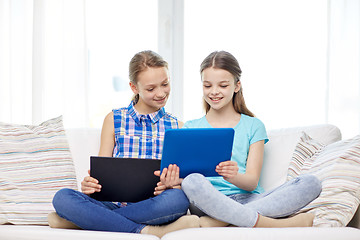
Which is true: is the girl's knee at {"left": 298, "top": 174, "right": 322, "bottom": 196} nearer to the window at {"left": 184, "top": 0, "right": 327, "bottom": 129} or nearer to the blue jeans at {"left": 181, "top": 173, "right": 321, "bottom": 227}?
the blue jeans at {"left": 181, "top": 173, "right": 321, "bottom": 227}

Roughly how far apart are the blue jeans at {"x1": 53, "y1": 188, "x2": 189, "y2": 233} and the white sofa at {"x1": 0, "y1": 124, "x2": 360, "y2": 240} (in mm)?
85

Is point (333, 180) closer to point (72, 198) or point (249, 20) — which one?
point (72, 198)

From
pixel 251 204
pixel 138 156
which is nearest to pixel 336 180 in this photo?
pixel 251 204

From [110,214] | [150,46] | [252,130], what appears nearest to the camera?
[110,214]

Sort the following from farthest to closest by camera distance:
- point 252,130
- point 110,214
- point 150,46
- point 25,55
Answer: point 150,46, point 25,55, point 252,130, point 110,214

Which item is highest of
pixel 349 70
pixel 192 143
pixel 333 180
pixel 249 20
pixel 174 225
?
pixel 249 20

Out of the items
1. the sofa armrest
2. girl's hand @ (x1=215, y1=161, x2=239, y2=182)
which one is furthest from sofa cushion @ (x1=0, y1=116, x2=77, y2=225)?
the sofa armrest

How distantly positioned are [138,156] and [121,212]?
1.63 ft

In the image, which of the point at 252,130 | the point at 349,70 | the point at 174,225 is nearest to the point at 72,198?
the point at 174,225

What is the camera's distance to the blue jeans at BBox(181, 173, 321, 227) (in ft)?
5.45

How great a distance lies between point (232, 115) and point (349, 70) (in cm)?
145

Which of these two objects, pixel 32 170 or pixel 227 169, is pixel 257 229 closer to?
pixel 227 169

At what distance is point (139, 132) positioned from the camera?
7.39 feet

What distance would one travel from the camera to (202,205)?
1700mm
